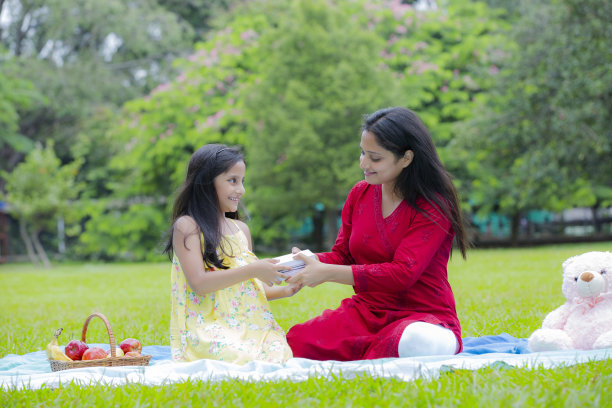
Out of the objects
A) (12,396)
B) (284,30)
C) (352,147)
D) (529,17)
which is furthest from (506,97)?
(12,396)

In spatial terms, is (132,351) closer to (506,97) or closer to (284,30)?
(284,30)

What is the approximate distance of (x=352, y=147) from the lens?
45.5 feet

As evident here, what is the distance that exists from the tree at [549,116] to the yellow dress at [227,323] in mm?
10363

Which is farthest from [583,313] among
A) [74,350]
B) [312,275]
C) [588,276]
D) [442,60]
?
[442,60]

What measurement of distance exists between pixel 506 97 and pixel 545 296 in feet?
31.3

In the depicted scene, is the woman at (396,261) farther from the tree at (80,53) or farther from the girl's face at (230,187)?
the tree at (80,53)

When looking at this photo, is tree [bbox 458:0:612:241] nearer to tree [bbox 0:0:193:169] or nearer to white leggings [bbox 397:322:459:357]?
white leggings [bbox 397:322:459:357]

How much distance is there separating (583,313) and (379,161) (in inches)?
57.0

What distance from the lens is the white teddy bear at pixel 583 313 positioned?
362cm

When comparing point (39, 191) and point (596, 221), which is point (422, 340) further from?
point (596, 221)

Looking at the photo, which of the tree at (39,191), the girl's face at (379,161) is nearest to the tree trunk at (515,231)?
the tree at (39,191)

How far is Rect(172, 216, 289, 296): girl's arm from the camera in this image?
347cm

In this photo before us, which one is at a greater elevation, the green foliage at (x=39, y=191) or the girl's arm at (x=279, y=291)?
the green foliage at (x=39, y=191)

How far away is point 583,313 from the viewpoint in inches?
148
